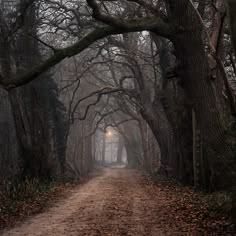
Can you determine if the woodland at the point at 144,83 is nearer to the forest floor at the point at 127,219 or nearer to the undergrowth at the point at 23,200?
the undergrowth at the point at 23,200

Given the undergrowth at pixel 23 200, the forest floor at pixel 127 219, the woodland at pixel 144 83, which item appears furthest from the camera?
the woodland at pixel 144 83

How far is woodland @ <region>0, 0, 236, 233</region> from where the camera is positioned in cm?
1216

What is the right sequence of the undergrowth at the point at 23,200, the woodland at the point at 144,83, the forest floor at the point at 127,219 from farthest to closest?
1. the woodland at the point at 144,83
2. the undergrowth at the point at 23,200
3. the forest floor at the point at 127,219

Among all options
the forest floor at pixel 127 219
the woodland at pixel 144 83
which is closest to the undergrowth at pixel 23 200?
the woodland at pixel 144 83

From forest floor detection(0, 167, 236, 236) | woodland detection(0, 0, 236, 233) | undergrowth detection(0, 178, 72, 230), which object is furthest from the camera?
woodland detection(0, 0, 236, 233)

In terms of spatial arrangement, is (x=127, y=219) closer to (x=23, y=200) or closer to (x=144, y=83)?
(x=23, y=200)

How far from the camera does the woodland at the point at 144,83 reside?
479 inches

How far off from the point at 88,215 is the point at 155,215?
1779 mm

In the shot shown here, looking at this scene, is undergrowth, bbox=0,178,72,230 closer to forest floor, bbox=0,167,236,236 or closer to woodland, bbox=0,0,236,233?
woodland, bbox=0,0,236,233

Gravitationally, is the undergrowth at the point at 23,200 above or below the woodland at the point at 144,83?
below

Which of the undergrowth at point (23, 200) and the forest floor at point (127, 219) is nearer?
the forest floor at point (127, 219)

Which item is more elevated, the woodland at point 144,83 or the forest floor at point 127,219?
the woodland at point 144,83

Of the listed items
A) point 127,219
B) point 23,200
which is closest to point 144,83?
point 23,200

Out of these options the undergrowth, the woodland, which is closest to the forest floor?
the undergrowth
